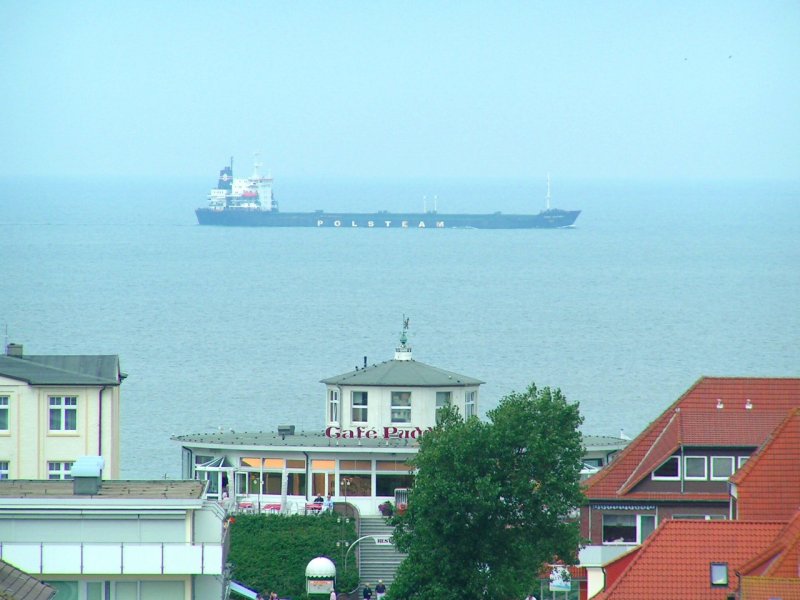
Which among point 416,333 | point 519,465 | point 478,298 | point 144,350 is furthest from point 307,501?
point 478,298

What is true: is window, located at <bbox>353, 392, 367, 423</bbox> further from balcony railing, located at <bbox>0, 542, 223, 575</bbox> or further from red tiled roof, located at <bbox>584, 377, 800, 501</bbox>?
balcony railing, located at <bbox>0, 542, 223, 575</bbox>

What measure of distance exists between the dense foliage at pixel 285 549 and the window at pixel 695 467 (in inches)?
244

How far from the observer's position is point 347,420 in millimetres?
45625

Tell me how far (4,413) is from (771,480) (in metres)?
15.6

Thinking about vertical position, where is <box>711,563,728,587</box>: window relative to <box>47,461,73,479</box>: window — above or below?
below

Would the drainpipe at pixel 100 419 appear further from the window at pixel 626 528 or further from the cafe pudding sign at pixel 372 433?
the window at pixel 626 528

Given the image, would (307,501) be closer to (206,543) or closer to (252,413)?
(206,543)

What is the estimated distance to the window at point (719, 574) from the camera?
24969 mm

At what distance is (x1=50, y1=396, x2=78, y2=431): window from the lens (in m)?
38.7

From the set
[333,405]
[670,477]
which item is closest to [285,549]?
[333,405]

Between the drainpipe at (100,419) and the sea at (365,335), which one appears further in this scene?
the sea at (365,335)

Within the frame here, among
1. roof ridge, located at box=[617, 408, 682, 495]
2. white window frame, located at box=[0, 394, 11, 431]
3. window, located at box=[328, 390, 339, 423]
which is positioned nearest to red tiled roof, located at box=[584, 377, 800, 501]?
roof ridge, located at box=[617, 408, 682, 495]

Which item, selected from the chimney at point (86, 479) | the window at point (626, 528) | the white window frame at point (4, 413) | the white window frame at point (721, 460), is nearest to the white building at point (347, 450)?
the white window frame at point (4, 413)

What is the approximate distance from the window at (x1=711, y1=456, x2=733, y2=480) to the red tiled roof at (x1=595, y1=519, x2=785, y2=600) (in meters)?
9.62
